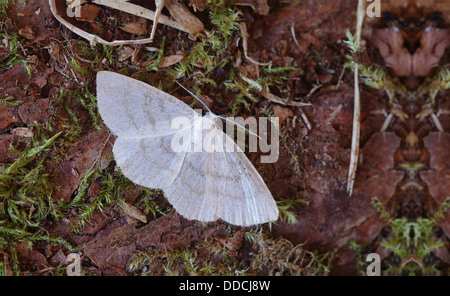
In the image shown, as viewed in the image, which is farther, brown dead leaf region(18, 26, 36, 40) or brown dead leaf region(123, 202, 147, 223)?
brown dead leaf region(123, 202, 147, 223)

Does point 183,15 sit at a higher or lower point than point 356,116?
higher

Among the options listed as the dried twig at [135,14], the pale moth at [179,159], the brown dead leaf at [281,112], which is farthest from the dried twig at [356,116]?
the dried twig at [135,14]

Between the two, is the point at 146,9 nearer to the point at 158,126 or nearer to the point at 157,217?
the point at 158,126

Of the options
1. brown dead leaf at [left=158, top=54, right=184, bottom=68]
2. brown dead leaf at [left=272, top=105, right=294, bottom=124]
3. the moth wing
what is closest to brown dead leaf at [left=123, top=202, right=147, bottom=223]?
the moth wing

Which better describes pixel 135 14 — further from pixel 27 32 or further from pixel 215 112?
pixel 215 112

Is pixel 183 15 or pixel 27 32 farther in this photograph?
pixel 183 15

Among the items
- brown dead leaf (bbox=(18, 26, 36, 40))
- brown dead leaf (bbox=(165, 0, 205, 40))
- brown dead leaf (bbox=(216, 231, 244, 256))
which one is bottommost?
brown dead leaf (bbox=(216, 231, 244, 256))

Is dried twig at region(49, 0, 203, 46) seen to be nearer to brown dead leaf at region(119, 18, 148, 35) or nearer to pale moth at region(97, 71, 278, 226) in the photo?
brown dead leaf at region(119, 18, 148, 35)

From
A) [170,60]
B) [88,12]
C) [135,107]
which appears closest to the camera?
[135,107]

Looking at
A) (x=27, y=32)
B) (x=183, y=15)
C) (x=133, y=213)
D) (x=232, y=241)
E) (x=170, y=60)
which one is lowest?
(x=232, y=241)

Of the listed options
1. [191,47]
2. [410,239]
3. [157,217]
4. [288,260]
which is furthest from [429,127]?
[157,217]

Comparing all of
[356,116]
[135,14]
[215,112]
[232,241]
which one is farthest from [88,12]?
[356,116]

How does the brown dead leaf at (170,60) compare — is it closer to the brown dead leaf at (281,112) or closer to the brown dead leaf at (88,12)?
the brown dead leaf at (88,12)
